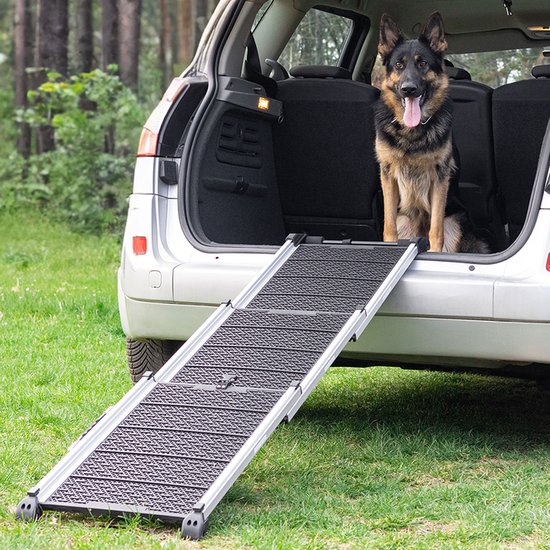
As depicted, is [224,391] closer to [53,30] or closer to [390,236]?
[390,236]

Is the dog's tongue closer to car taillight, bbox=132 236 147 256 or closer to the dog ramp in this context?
the dog ramp

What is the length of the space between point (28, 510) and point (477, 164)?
3.22 metres

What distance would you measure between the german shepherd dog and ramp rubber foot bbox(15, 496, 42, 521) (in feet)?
8.21

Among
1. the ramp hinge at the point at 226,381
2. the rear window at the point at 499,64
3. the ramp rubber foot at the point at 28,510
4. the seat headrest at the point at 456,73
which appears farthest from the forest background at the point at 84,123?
the ramp rubber foot at the point at 28,510

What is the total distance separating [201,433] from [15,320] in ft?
12.9

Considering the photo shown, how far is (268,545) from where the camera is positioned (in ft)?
10.3

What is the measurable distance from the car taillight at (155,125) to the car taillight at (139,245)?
399 mm

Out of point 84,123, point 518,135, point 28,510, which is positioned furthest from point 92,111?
point 28,510

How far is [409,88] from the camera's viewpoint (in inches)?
202

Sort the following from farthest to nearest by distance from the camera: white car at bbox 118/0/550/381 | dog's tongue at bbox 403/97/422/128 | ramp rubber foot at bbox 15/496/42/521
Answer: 1. dog's tongue at bbox 403/97/422/128
2. white car at bbox 118/0/550/381
3. ramp rubber foot at bbox 15/496/42/521

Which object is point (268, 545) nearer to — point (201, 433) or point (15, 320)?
point (201, 433)

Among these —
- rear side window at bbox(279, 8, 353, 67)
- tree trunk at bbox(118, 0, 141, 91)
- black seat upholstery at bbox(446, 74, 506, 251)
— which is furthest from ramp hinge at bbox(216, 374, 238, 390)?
tree trunk at bbox(118, 0, 141, 91)

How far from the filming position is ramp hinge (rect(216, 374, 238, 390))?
387cm

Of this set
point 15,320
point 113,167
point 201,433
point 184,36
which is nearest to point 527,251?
point 201,433
